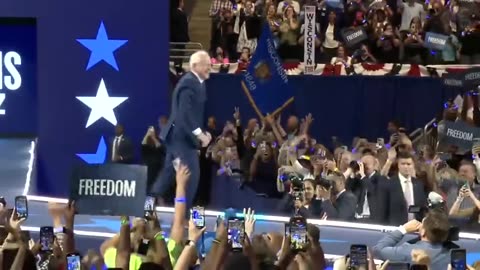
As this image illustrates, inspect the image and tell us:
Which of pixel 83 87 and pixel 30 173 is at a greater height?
pixel 83 87

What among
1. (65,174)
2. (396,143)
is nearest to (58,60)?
(65,174)

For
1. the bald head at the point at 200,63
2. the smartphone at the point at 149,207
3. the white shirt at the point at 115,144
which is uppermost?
the bald head at the point at 200,63

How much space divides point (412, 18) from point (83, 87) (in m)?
5.52

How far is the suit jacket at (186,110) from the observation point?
10953 millimetres

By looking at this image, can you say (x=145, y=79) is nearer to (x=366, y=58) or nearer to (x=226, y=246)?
(x=366, y=58)

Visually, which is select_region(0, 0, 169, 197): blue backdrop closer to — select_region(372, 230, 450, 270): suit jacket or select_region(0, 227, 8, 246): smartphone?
select_region(372, 230, 450, 270): suit jacket

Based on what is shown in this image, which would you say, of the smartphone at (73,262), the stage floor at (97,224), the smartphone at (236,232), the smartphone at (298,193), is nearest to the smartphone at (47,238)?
the smartphone at (73,262)

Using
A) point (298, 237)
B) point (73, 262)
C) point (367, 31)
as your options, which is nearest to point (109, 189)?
point (298, 237)

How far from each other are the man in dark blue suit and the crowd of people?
16.8 ft

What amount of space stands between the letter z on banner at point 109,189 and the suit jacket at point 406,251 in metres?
1.59

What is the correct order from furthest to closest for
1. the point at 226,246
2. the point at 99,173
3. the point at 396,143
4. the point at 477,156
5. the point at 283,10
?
the point at 283,10, the point at 396,143, the point at 477,156, the point at 99,173, the point at 226,246

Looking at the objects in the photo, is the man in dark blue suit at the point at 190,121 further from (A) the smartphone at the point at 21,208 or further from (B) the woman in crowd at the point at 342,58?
(B) the woman in crowd at the point at 342,58

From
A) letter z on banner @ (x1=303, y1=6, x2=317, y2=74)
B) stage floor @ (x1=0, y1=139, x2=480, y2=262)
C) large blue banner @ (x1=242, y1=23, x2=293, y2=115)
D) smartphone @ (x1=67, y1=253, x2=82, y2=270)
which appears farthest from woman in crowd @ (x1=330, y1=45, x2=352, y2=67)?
smartphone @ (x1=67, y1=253, x2=82, y2=270)

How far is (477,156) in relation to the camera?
38.5 feet
